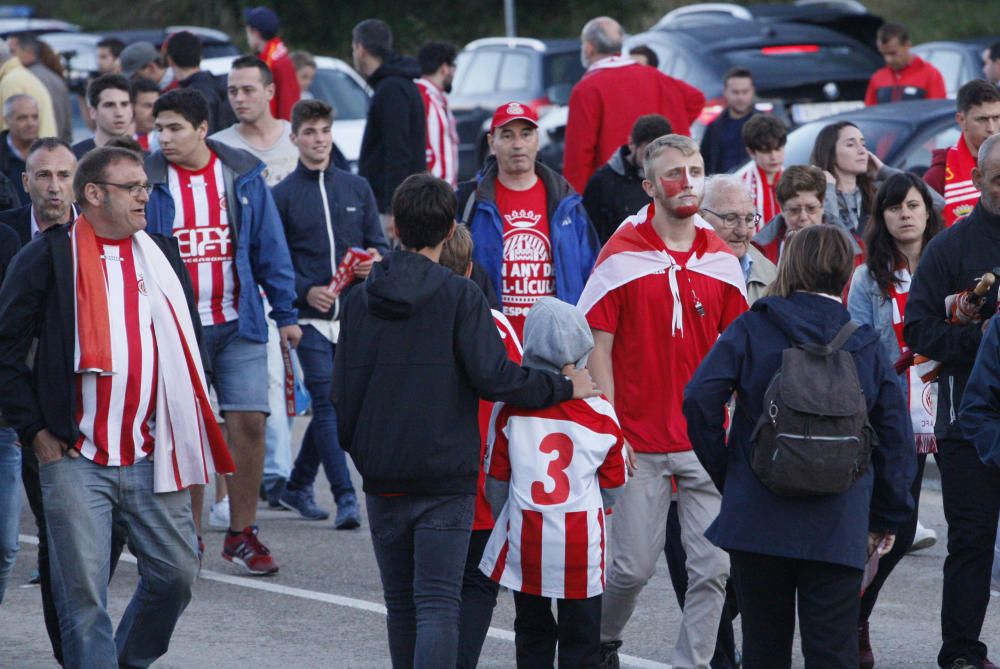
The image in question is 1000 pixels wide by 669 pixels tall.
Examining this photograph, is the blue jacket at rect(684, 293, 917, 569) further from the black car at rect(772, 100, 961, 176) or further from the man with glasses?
the black car at rect(772, 100, 961, 176)

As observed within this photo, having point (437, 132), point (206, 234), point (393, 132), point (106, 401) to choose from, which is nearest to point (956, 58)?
point (437, 132)

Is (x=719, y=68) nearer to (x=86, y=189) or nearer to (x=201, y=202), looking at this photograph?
(x=201, y=202)

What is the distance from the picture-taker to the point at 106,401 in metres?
5.86

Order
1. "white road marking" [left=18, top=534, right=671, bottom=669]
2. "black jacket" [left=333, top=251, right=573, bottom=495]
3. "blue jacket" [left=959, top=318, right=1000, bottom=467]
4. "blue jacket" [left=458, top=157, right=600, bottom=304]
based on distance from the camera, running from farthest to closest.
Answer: "blue jacket" [left=458, top=157, right=600, bottom=304] < "white road marking" [left=18, top=534, right=671, bottom=669] < "black jacket" [left=333, top=251, right=573, bottom=495] < "blue jacket" [left=959, top=318, right=1000, bottom=467]

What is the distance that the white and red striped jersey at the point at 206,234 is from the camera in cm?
820

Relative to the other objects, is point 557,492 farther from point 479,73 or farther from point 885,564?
point 479,73

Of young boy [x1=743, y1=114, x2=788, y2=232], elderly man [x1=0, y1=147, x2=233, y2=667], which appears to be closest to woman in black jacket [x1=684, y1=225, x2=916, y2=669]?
elderly man [x1=0, y1=147, x2=233, y2=667]

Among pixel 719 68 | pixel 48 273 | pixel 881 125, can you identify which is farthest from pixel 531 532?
pixel 719 68

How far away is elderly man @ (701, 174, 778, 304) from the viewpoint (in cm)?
757

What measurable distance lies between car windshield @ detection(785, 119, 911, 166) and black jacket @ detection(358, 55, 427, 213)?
8.61ft

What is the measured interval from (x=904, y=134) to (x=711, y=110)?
4458 millimetres

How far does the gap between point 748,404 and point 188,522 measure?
191 cm

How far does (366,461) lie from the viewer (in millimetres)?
5684

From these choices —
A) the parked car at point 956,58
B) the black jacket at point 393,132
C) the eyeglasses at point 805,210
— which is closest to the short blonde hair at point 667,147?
the eyeglasses at point 805,210
